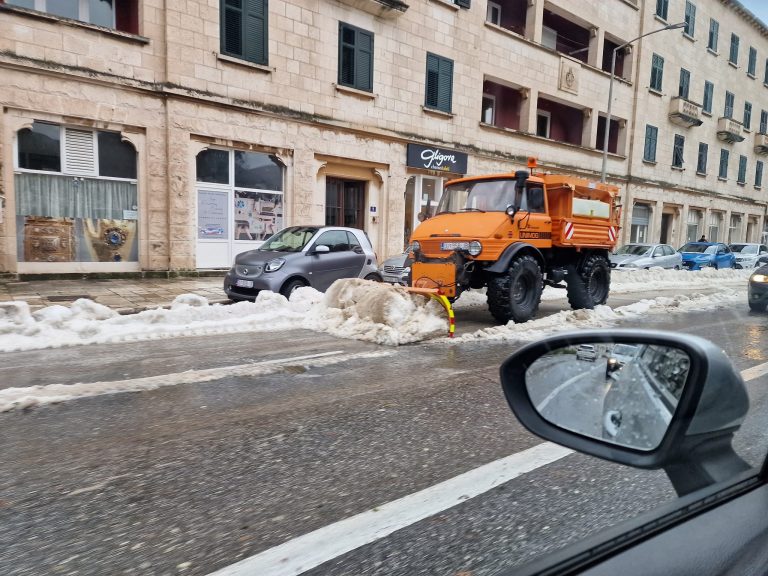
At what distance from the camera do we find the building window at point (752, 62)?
3794 centimetres

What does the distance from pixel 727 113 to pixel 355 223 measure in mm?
32774

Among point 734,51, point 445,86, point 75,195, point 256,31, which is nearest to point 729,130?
point 734,51

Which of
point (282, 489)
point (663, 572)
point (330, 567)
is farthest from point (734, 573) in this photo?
point (282, 489)

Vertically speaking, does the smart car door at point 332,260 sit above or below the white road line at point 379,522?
above

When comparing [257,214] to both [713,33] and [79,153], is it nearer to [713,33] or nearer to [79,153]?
[79,153]

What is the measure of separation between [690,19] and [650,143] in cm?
871

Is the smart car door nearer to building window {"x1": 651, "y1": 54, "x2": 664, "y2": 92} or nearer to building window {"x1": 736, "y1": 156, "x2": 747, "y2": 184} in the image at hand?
building window {"x1": 651, "y1": 54, "x2": 664, "y2": 92}

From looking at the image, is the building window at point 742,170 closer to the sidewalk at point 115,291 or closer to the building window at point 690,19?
the building window at point 690,19

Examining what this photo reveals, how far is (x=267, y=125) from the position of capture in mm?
15250

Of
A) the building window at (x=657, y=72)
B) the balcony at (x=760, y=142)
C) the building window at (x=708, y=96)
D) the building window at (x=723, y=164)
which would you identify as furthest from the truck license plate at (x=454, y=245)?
the balcony at (x=760, y=142)

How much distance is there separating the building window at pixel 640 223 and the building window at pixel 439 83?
15884 mm

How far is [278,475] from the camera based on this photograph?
9.91 feet

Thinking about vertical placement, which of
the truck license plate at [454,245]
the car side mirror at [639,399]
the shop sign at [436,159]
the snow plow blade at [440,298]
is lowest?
the snow plow blade at [440,298]

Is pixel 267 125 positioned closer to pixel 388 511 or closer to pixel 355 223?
pixel 355 223
